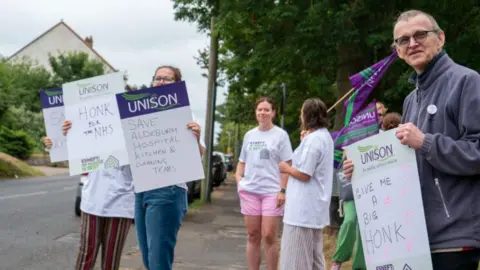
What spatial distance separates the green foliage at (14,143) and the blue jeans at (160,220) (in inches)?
1404

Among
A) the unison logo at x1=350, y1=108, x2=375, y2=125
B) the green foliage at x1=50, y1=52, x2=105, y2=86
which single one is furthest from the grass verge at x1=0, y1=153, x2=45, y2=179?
the green foliage at x1=50, y1=52, x2=105, y2=86

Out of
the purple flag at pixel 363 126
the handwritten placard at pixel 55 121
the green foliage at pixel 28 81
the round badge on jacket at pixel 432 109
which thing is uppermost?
the green foliage at pixel 28 81

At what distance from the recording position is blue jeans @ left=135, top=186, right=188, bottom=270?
4.46 meters

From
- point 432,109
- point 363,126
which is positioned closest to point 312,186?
point 363,126

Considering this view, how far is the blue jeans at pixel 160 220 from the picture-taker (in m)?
4.46

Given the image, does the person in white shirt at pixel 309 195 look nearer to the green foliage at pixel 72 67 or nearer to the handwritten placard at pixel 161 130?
the handwritten placard at pixel 161 130

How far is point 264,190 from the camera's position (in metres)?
6.42

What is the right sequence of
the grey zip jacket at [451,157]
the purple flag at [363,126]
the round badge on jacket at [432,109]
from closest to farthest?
A: the grey zip jacket at [451,157] < the round badge on jacket at [432,109] < the purple flag at [363,126]

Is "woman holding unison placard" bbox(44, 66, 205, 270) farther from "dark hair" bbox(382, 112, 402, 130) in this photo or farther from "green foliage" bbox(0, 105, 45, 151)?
"green foliage" bbox(0, 105, 45, 151)

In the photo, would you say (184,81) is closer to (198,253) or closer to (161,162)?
(161,162)

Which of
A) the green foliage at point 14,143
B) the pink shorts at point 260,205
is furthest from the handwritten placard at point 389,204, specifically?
the green foliage at point 14,143

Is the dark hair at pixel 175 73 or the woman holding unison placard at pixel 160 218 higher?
the dark hair at pixel 175 73

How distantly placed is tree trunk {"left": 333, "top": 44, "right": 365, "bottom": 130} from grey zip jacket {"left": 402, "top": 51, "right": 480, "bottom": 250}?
8.14 metres

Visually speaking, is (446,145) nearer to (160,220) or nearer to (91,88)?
(160,220)
